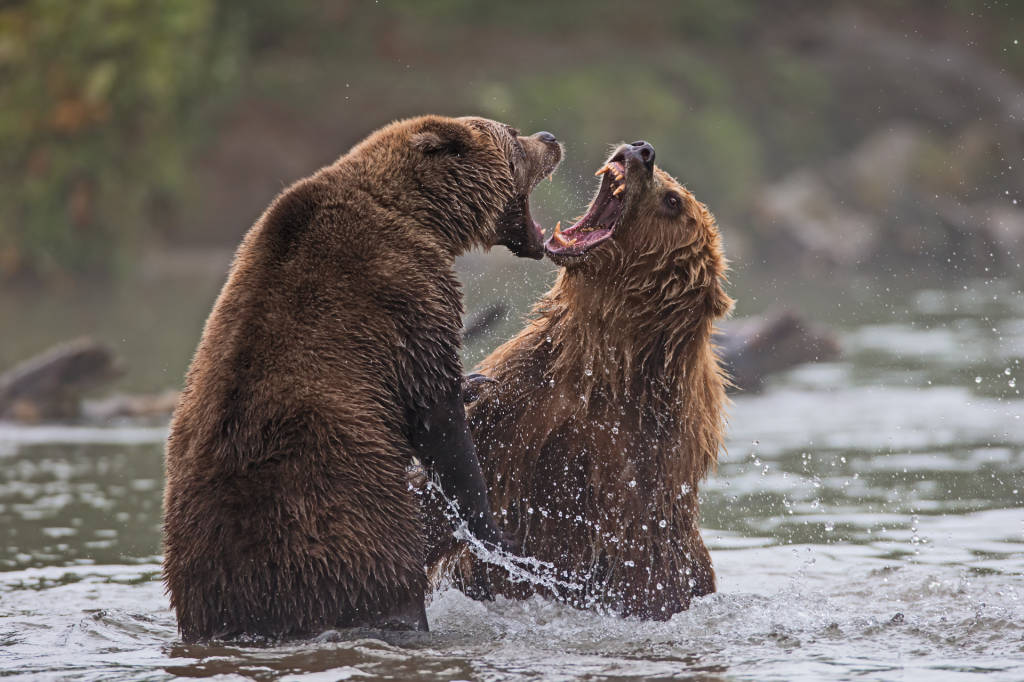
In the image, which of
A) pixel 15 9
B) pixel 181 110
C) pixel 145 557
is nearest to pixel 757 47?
pixel 181 110

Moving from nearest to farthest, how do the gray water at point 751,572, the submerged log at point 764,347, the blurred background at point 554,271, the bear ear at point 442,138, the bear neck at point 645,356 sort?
the gray water at point 751,572 → the bear ear at point 442,138 → the blurred background at point 554,271 → the bear neck at point 645,356 → the submerged log at point 764,347

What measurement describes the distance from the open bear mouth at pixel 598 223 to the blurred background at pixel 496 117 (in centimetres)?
840

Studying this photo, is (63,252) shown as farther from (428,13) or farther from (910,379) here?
(428,13)

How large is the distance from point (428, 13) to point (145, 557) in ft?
101

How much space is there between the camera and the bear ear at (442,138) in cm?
544

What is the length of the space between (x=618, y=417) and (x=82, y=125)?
56.5ft

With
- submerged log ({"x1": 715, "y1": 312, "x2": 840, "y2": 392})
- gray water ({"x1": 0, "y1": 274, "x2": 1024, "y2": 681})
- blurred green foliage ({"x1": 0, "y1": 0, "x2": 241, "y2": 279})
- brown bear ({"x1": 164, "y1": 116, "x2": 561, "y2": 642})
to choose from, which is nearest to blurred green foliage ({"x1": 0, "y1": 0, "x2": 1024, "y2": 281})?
blurred green foliage ({"x1": 0, "y1": 0, "x2": 241, "y2": 279})

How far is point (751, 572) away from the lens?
704 centimetres

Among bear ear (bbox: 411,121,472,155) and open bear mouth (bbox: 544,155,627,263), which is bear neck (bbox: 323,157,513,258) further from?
open bear mouth (bbox: 544,155,627,263)

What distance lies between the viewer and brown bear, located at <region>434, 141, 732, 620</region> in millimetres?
5688

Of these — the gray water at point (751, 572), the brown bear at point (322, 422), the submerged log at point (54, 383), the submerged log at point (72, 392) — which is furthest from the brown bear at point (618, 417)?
the submerged log at point (54, 383)

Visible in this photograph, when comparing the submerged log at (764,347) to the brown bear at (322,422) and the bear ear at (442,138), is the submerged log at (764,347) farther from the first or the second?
the brown bear at (322,422)

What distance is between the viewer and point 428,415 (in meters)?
5.11

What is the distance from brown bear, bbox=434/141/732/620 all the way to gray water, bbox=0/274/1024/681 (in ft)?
0.61
